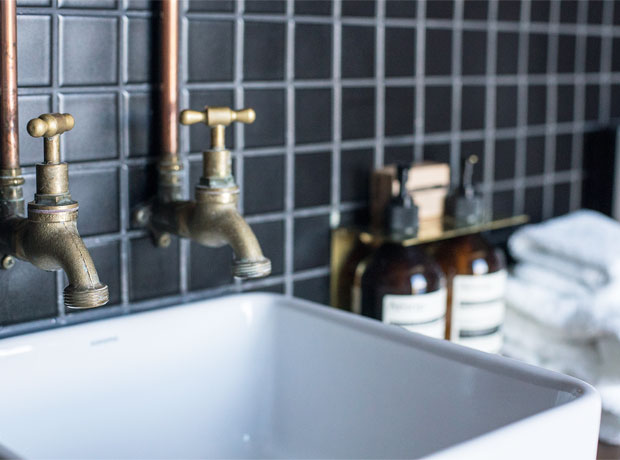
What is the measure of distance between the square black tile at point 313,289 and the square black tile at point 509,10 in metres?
0.45

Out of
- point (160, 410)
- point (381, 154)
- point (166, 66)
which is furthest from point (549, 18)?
point (160, 410)

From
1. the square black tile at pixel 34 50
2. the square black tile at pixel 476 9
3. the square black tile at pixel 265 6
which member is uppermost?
the square black tile at pixel 476 9

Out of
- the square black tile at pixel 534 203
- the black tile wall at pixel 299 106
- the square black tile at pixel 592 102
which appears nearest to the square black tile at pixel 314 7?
the black tile wall at pixel 299 106

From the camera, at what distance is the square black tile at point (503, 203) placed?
3.86 feet

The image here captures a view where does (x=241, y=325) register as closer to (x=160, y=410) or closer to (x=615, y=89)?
(x=160, y=410)

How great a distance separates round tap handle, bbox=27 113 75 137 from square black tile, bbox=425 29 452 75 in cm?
56

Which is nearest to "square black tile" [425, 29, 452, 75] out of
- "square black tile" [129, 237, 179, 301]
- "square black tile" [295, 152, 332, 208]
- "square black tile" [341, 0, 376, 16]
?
"square black tile" [341, 0, 376, 16]

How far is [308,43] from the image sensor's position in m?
0.91

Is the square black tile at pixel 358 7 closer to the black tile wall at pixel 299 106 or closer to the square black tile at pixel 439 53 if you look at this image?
the black tile wall at pixel 299 106

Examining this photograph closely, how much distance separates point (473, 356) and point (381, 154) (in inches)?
15.3

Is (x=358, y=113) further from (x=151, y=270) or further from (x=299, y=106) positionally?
(x=151, y=270)

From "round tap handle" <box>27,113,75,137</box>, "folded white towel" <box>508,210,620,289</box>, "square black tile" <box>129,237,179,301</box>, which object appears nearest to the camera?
"round tap handle" <box>27,113,75,137</box>

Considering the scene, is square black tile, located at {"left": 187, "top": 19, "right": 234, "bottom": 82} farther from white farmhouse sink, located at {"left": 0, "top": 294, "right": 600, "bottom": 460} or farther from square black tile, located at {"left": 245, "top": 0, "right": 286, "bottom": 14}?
white farmhouse sink, located at {"left": 0, "top": 294, "right": 600, "bottom": 460}

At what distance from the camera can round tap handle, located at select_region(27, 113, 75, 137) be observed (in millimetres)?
591
